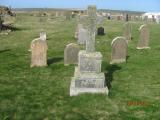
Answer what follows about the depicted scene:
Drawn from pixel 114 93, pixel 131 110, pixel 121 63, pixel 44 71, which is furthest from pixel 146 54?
pixel 131 110

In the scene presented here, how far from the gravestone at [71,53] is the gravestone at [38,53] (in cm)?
95

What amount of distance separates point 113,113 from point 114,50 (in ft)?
21.3

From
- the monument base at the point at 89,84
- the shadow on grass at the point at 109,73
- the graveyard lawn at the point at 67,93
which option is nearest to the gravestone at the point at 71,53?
the graveyard lawn at the point at 67,93

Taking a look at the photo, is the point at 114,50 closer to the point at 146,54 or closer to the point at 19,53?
the point at 146,54

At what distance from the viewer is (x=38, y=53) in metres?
14.3

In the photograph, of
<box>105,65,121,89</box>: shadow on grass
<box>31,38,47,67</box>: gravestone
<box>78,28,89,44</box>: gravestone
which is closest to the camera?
<box>105,65,121,89</box>: shadow on grass

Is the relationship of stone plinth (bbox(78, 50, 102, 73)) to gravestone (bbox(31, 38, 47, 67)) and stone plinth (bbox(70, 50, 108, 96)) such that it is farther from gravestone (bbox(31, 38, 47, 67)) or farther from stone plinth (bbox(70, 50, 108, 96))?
gravestone (bbox(31, 38, 47, 67))

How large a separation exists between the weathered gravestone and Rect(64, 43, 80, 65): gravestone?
3.82 m

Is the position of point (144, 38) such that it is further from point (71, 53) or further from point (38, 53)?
point (38, 53)

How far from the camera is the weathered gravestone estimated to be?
10297mm

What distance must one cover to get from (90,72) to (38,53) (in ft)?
14.6
